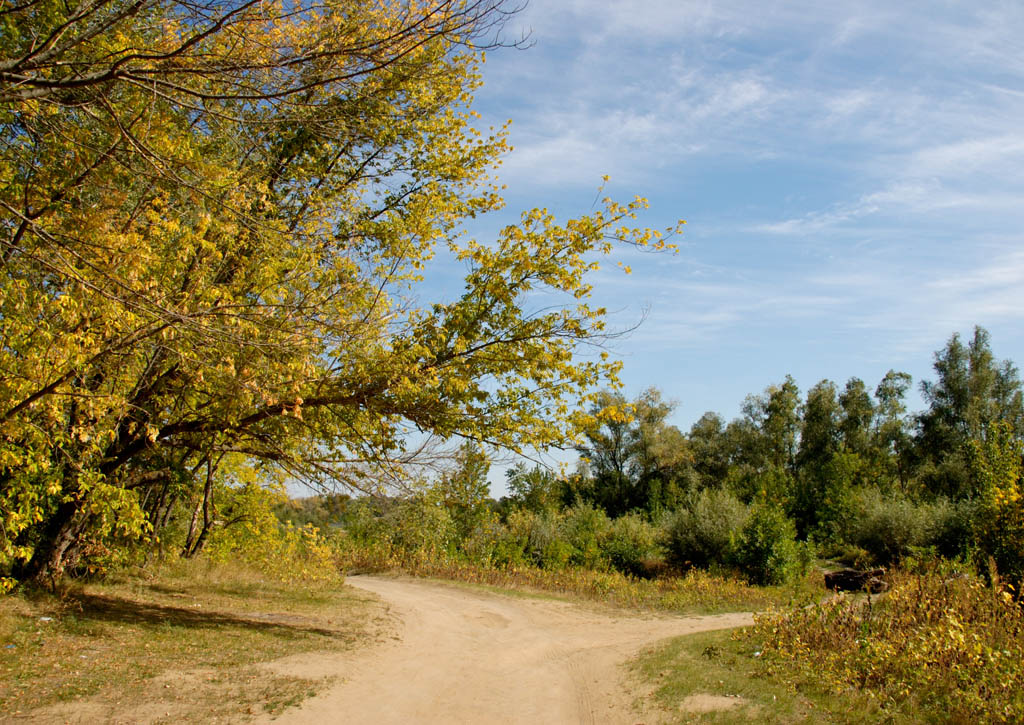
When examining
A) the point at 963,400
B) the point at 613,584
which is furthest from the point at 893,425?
the point at 613,584

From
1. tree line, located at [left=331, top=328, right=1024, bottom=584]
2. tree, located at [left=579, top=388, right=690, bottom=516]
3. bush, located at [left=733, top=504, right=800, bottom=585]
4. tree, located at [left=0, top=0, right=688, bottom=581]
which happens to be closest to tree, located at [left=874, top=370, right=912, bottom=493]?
tree line, located at [left=331, top=328, right=1024, bottom=584]

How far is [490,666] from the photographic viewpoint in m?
8.80

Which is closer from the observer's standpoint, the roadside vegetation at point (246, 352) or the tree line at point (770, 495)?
the roadside vegetation at point (246, 352)

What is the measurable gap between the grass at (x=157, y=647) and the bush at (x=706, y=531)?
449 inches

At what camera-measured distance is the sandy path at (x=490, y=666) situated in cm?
661

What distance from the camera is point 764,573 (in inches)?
686

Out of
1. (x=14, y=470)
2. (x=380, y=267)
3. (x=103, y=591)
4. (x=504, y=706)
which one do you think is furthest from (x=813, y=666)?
(x=103, y=591)

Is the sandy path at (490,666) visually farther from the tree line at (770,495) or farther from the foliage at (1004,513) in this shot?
the foliage at (1004,513)

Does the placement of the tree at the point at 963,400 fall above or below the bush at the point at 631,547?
above

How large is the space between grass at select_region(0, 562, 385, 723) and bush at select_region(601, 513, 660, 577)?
10.7 metres

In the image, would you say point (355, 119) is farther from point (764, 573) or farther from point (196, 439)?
point (764, 573)

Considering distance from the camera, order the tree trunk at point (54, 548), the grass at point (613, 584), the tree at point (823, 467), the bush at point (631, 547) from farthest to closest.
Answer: the tree at point (823, 467) → the bush at point (631, 547) → the grass at point (613, 584) → the tree trunk at point (54, 548)

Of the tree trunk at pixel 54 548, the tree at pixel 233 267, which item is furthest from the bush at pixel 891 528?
the tree trunk at pixel 54 548

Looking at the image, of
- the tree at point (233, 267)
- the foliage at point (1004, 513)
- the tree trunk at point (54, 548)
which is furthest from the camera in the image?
the foliage at point (1004, 513)
